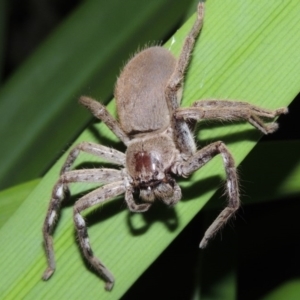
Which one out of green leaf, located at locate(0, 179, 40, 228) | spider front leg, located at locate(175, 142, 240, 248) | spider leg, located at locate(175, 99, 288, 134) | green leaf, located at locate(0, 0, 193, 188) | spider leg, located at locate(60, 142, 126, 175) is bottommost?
spider front leg, located at locate(175, 142, 240, 248)

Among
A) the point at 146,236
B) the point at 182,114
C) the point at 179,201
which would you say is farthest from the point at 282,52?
the point at 146,236

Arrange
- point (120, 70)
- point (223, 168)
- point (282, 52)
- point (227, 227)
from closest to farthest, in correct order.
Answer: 1. point (282, 52)
2. point (223, 168)
3. point (227, 227)
4. point (120, 70)

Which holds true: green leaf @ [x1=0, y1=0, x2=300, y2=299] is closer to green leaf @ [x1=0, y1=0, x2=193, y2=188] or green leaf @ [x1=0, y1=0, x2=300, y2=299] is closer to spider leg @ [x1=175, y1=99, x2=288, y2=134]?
spider leg @ [x1=175, y1=99, x2=288, y2=134]

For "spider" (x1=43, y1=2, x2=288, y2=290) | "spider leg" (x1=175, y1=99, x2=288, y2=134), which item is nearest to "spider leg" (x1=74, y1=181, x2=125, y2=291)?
"spider" (x1=43, y1=2, x2=288, y2=290)

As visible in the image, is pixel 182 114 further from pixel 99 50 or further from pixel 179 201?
pixel 99 50

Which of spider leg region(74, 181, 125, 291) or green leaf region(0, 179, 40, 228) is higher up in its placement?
green leaf region(0, 179, 40, 228)

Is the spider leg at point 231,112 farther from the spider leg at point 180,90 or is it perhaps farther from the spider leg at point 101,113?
the spider leg at point 101,113

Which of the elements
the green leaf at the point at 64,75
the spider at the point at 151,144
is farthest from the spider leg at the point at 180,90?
the green leaf at the point at 64,75
